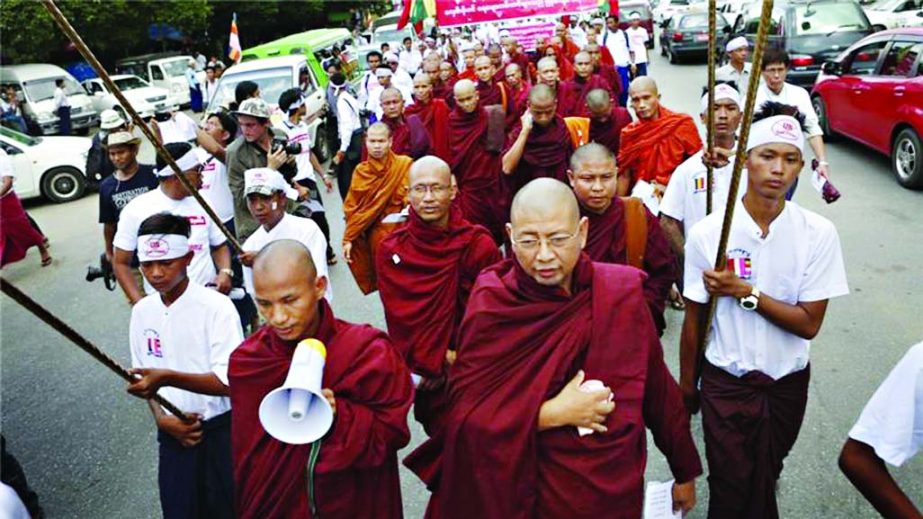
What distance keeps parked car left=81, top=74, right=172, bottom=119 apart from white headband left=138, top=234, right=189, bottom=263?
18.0 meters

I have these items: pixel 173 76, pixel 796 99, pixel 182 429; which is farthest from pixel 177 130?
pixel 173 76

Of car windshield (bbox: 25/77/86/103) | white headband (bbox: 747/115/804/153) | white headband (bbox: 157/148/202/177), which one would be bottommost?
car windshield (bbox: 25/77/86/103)

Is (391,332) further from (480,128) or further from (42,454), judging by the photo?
(480,128)

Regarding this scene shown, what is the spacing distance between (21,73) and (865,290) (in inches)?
810

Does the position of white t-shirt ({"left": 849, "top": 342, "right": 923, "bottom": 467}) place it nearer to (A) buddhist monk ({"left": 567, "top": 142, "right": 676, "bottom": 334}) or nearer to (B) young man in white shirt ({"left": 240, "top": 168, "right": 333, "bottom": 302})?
(A) buddhist monk ({"left": 567, "top": 142, "right": 676, "bottom": 334})

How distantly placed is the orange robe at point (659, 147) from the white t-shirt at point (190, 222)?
9.04 ft

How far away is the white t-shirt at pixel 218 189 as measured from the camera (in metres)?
5.27

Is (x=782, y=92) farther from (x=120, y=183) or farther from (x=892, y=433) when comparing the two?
(x=120, y=183)

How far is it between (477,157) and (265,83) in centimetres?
726

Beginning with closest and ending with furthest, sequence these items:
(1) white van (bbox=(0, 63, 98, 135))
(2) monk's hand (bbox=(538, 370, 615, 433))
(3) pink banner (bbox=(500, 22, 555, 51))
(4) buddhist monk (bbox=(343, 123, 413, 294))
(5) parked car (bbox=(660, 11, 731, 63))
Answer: (2) monk's hand (bbox=(538, 370, 615, 433)) < (4) buddhist monk (bbox=(343, 123, 413, 294)) < (3) pink banner (bbox=(500, 22, 555, 51)) < (1) white van (bbox=(0, 63, 98, 135)) < (5) parked car (bbox=(660, 11, 731, 63))

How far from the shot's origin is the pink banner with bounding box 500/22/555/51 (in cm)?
1041

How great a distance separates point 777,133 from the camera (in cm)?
275

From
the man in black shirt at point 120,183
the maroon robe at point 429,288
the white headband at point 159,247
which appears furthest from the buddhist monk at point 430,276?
the man in black shirt at point 120,183

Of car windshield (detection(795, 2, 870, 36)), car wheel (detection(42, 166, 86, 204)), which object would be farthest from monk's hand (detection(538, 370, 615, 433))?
car wheel (detection(42, 166, 86, 204))
